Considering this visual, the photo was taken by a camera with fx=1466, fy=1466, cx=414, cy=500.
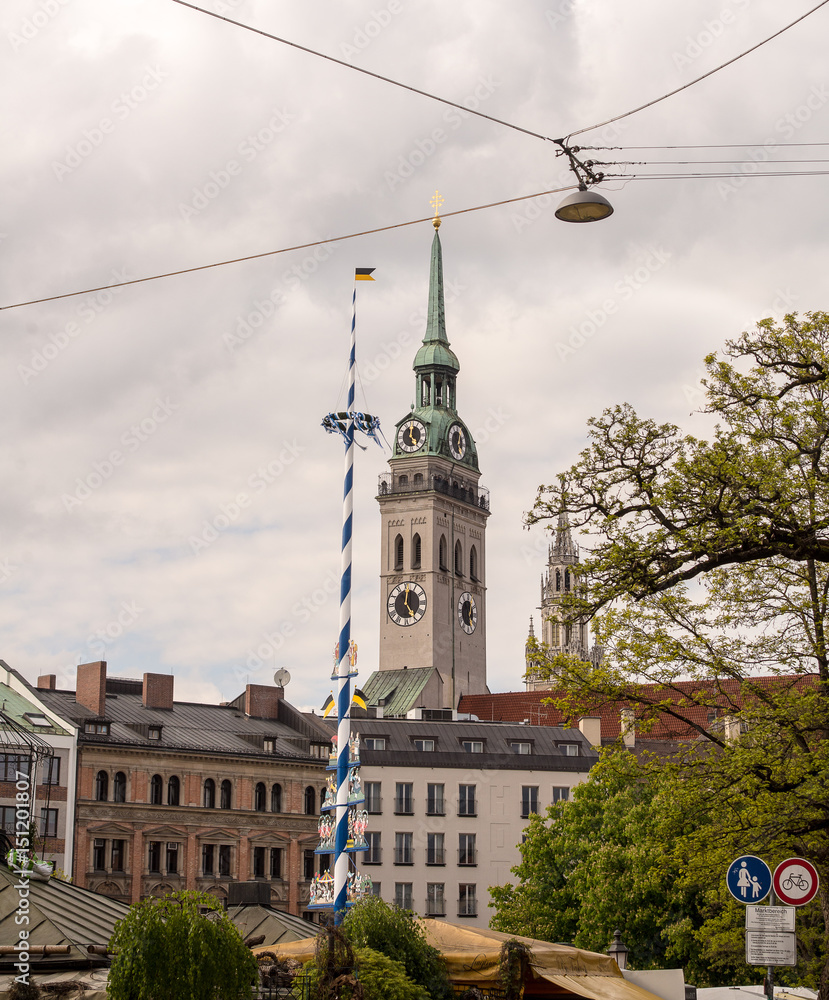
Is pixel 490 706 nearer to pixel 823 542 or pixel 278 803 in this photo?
pixel 278 803

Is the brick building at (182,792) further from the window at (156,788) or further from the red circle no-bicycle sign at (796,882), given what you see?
the red circle no-bicycle sign at (796,882)

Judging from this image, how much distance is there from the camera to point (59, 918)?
2092 centimetres

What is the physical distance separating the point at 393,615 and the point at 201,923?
117 metres

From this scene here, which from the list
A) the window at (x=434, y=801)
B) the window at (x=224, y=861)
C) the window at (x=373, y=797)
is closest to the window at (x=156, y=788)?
the window at (x=224, y=861)

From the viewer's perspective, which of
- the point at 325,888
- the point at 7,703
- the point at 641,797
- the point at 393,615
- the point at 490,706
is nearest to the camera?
the point at 325,888

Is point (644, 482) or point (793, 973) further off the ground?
point (644, 482)

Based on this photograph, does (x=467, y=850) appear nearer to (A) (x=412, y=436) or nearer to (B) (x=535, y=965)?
(A) (x=412, y=436)

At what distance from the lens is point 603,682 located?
2366 cm

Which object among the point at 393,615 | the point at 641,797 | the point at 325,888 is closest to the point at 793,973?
the point at 641,797

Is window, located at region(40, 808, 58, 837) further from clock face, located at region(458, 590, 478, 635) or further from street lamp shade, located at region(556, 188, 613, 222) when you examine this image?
clock face, located at region(458, 590, 478, 635)

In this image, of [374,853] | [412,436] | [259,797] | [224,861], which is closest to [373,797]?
[374,853]

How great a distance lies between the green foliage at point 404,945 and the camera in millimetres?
22578

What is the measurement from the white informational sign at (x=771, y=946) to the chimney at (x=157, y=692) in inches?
2601

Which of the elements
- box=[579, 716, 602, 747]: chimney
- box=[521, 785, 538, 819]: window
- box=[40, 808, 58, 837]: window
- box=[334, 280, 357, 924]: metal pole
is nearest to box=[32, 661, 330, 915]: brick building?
box=[40, 808, 58, 837]: window
